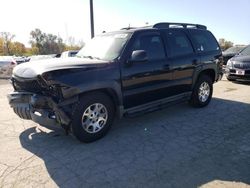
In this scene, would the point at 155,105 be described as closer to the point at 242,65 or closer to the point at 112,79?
the point at 112,79

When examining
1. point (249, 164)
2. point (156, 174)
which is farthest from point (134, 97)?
point (249, 164)

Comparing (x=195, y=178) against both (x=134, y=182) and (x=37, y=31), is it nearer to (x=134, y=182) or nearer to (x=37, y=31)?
(x=134, y=182)

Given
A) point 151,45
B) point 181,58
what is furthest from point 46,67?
point 181,58

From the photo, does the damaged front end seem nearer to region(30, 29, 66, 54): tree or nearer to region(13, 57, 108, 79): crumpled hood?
region(13, 57, 108, 79): crumpled hood

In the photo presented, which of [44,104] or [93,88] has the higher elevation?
[93,88]

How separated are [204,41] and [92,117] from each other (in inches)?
151

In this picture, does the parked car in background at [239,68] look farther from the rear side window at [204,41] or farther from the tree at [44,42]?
the tree at [44,42]

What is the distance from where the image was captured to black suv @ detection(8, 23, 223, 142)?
4277 mm

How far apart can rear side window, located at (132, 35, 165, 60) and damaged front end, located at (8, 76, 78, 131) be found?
5.72 ft

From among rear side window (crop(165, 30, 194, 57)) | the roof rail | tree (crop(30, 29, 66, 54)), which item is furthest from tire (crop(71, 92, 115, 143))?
tree (crop(30, 29, 66, 54))

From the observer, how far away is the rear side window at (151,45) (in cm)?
527

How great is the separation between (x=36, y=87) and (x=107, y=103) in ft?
3.93

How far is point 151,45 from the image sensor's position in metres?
5.50

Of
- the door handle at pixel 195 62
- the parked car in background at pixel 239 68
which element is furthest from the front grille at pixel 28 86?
the parked car in background at pixel 239 68
